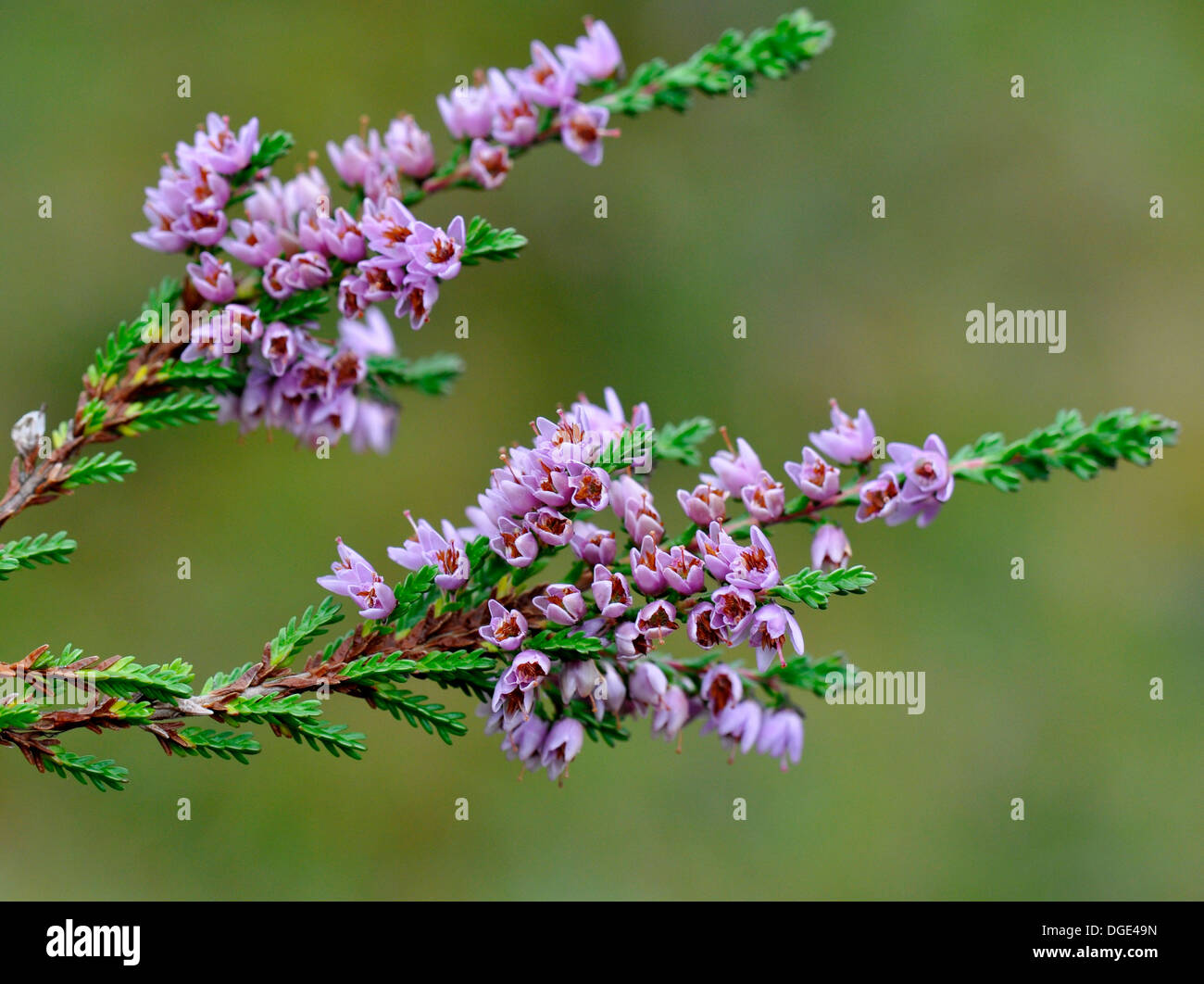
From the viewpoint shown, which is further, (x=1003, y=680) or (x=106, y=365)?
(x=1003, y=680)

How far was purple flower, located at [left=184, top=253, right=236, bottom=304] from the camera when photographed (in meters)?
2.10

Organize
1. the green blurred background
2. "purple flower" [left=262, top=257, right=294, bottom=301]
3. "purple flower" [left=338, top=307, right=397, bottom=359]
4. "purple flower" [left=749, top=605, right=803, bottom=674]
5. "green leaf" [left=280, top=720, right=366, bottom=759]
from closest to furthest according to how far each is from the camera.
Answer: "purple flower" [left=749, top=605, right=803, bottom=674] < "green leaf" [left=280, top=720, right=366, bottom=759] < "purple flower" [left=262, top=257, right=294, bottom=301] < "purple flower" [left=338, top=307, right=397, bottom=359] < the green blurred background

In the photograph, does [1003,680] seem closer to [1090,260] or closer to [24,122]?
[1090,260]

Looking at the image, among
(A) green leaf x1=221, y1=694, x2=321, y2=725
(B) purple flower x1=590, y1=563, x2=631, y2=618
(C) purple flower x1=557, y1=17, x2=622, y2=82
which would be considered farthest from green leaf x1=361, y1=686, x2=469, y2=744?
(C) purple flower x1=557, y1=17, x2=622, y2=82

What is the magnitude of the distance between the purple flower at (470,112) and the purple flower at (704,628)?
117cm

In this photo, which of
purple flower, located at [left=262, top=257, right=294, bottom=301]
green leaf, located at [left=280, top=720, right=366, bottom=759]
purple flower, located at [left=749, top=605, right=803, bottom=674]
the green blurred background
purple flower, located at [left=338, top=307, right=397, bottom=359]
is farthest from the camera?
the green blurred background

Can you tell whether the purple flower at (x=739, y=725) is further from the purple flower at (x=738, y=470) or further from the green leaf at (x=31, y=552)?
the green leaf at (x=31, y=552)

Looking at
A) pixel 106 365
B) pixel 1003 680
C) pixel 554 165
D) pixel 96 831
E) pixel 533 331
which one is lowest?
pixel 96 831

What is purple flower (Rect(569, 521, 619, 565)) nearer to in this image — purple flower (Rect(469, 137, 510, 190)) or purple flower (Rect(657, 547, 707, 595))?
purple flower (Rect(657, 547, 707, 595))

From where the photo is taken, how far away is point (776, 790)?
628 centimetres

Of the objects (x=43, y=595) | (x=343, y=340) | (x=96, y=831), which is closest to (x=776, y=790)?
(x=96, y=831)

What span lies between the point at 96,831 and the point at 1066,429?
5.34 m

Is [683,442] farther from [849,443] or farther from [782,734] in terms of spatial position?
[782,734]

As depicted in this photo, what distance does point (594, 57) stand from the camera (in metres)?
2.34
